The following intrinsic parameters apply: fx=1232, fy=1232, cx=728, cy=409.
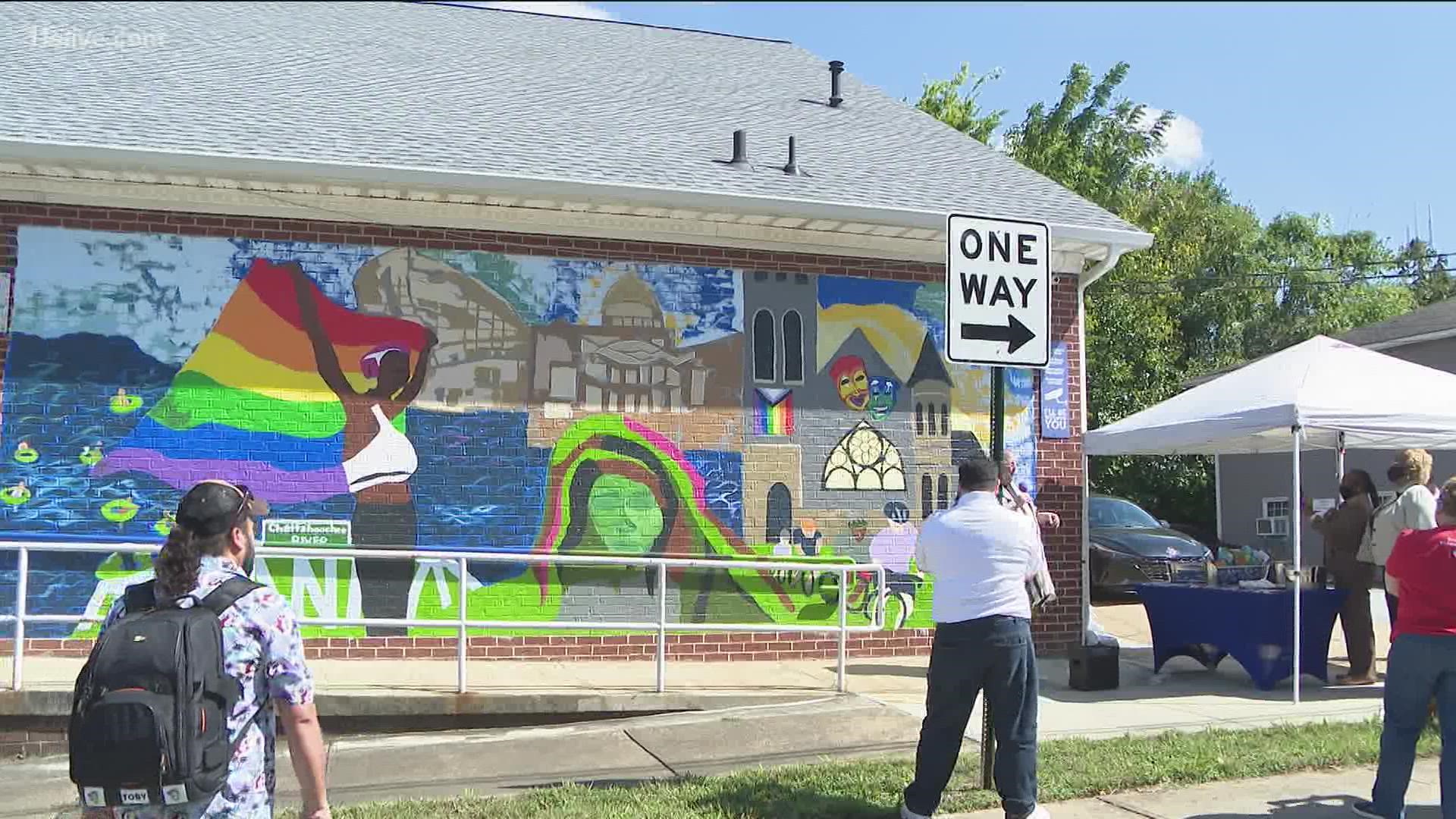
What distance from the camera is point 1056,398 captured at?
11.2m

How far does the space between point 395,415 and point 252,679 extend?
647cm

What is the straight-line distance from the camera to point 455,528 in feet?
31.8

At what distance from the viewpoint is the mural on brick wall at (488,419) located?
9125 mm

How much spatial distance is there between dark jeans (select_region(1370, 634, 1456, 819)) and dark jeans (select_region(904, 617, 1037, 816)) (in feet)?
5.49

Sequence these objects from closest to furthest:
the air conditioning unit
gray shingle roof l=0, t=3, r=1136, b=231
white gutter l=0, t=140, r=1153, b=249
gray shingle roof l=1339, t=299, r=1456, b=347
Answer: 1. white gutter l=0, t=140, r=1153, b=249
2. gray shingle roof l=0, t=3, r=1136, b=231
3. gray shingle roof l=1339, t=299, r=1456, b=347
4. the air conditioning unit

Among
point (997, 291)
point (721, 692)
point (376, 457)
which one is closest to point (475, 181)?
point (376, 457)

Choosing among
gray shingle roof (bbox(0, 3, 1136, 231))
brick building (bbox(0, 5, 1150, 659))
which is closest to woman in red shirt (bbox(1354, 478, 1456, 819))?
brick building (bbox(0, 5, 1150, 659))

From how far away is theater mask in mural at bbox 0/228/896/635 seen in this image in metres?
9.10

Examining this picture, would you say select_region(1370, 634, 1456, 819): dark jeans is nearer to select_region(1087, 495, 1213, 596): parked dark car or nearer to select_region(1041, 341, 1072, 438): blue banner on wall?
select_region(1041, 341, 1072, 438): blue banner on wall

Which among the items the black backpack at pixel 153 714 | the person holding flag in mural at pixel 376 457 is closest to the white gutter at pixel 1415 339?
the person holding flag in mural at pixel 376 457

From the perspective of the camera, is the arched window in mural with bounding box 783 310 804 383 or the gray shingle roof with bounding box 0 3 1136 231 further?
the arched window in mural with bounding box 783 310 804 383

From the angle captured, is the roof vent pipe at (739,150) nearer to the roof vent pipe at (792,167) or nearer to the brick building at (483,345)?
the brick building at (483,345)

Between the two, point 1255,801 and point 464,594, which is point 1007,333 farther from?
point 464,594

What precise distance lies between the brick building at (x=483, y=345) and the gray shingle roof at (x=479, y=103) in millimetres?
70
